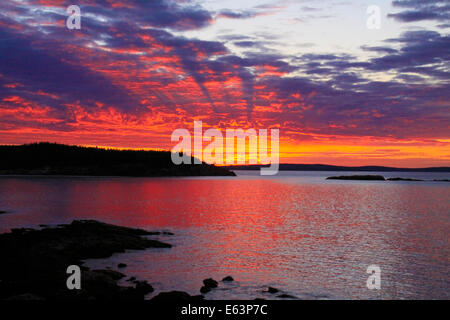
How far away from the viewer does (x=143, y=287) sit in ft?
72.3

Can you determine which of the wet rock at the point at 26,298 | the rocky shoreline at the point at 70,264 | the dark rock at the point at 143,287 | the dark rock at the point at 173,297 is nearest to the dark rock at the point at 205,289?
the rocky shoreline at the point at 70,264

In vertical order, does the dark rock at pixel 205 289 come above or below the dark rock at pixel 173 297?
below

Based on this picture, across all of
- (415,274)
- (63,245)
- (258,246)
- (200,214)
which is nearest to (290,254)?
(258,246)

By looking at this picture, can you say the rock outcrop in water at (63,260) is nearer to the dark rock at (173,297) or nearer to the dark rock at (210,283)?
the dark rock at (173,297)

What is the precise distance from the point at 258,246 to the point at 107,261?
48.4ft

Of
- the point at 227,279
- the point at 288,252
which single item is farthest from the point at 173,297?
the point at 288,252

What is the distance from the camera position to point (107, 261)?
97.1ft

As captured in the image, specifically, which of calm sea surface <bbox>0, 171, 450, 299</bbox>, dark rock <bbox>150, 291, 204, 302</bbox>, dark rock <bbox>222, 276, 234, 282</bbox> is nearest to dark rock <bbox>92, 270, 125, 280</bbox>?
calm sea surface <bbox>0, 171, 450, 299</bbox>

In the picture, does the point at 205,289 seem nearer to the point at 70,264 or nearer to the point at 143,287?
the point at 143,287

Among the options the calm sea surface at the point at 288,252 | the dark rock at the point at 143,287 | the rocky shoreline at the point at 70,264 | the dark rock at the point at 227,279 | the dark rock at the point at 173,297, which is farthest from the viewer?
the dark rock at the point at 227,279

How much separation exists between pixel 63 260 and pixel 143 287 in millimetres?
8605

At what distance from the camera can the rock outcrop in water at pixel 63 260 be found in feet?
63.9
